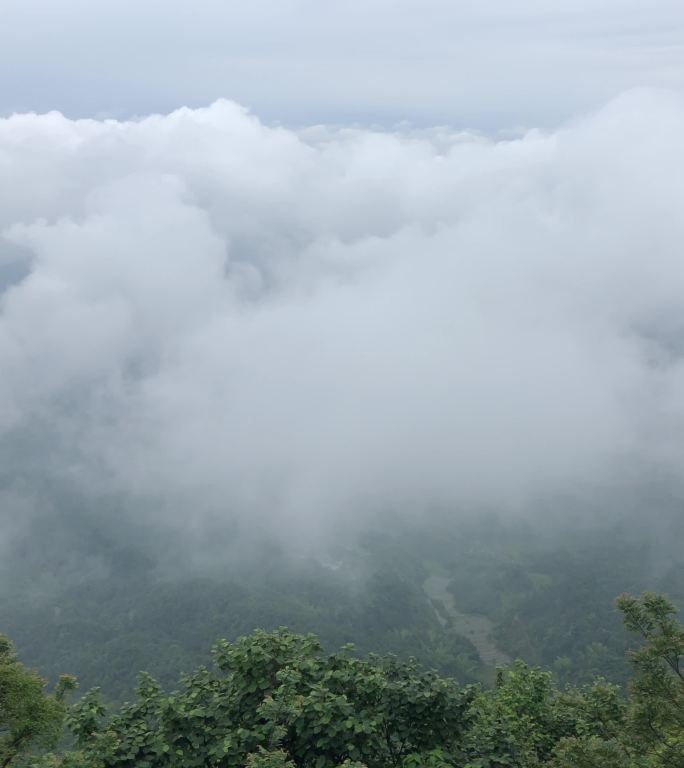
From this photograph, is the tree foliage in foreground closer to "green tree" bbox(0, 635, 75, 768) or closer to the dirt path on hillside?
"green tree" bbox(0, 635, 75, 768)

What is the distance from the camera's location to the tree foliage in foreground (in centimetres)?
1653

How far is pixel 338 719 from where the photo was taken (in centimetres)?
1850

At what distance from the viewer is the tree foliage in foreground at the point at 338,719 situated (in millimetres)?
16531

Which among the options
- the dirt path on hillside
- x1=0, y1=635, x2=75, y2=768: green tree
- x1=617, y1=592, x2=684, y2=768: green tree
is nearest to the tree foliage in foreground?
x1=617, y1=592, x2=684, y2=768: green tree

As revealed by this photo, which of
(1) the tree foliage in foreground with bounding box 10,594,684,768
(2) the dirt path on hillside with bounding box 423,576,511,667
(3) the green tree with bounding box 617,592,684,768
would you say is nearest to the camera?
(3) the green tree with bounding box 617,592,684,768

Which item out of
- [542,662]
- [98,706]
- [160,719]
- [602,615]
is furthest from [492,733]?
[602,615]

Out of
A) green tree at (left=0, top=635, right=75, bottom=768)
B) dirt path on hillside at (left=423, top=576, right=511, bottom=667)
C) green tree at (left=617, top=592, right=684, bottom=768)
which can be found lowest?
green tree at (left=0, top=635, right=75, bottom=768)

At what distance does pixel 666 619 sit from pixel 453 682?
6719 mm

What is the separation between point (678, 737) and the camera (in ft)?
56.0

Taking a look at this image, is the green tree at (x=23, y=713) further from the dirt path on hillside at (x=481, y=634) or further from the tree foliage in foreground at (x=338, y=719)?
the dirt path on hillside at (x=481, y=634)

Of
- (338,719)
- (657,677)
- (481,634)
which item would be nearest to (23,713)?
(338,719)

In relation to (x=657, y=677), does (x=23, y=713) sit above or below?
below

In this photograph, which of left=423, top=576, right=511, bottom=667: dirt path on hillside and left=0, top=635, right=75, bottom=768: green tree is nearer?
left=0, top=635, right=75, bottom=768: green tree

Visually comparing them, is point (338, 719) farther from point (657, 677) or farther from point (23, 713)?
point (23, 713)
